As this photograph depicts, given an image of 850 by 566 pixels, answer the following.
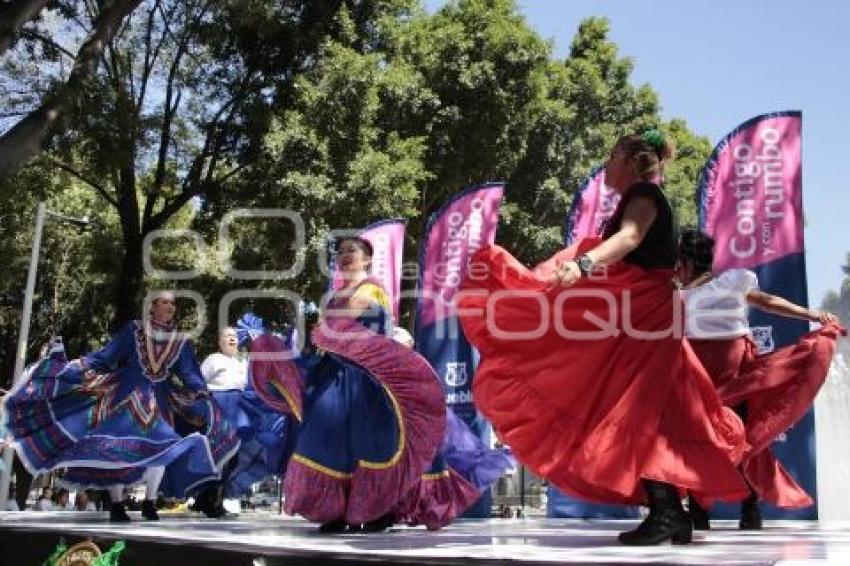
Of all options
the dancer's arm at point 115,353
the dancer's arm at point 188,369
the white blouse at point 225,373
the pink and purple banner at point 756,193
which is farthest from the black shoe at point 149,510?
the pink and purple banner at point 756,193

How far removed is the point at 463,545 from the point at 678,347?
99cm

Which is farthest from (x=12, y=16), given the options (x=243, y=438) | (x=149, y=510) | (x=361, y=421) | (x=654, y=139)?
(x=654, y=139)

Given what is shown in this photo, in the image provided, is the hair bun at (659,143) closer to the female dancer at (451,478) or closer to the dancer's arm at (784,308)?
the dancer's arm at (784,308)

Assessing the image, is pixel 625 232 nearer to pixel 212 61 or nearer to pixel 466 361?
pixel 466 361

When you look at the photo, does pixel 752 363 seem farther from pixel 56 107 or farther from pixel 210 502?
pixel 56 107

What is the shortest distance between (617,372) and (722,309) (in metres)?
1.80

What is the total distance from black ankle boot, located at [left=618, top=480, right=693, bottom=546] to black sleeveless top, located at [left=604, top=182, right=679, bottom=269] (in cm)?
75

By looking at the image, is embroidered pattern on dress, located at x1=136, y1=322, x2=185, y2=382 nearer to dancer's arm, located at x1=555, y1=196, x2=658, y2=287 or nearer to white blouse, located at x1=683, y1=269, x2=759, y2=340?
white blouse, located at x1=683, y1=269, x2=759, y2=340

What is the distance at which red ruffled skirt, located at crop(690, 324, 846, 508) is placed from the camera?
435 centimetres

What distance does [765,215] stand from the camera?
7066 millimetres

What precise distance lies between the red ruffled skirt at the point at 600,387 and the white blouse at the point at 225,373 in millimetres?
4258

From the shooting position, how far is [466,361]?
904 centimetres

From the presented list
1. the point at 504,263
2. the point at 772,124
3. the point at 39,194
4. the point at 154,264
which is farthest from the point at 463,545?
the point at 154,264

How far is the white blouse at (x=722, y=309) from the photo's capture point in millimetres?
4691
